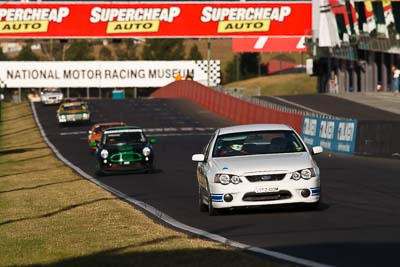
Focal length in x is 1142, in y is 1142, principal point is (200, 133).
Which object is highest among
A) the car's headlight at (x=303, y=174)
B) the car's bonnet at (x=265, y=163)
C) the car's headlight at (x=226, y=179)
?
the car's bonnet at (x=265, y=163)

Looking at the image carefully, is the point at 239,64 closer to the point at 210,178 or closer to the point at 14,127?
the point at 14,127

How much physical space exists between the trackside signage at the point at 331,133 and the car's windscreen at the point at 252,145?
17.2m

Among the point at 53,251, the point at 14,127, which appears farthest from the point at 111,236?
the point at 14,127

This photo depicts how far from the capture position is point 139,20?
104 metres

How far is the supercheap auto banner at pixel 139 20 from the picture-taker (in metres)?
103

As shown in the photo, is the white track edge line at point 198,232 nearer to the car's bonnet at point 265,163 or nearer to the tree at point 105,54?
the car's bonnet at point 265,163

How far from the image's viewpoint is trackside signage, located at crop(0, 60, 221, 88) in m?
113

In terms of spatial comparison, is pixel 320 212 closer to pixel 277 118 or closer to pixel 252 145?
pixel 252 145

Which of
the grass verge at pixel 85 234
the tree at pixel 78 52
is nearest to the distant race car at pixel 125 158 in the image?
the grass verge at pixel 85 234

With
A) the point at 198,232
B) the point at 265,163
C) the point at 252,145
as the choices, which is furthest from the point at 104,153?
the point at 198,232

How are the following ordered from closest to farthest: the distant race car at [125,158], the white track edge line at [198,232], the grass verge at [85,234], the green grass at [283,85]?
the white track edge line at [198,232], the grass verge at [85,234], the distant race car at [125,158], the green grass at [283,85]

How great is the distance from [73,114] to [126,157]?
34012 millimetres

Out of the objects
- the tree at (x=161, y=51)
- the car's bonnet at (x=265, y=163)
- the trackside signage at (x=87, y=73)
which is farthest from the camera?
the tree at (x=161, y=51)

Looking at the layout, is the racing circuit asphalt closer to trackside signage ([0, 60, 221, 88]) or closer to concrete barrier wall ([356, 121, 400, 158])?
concrete barrier wall ([356, 121, 400, 158])
